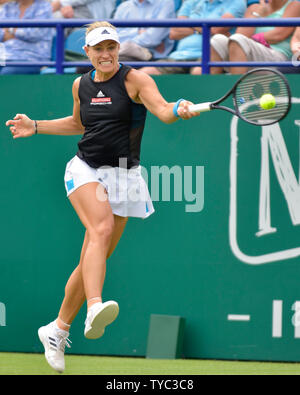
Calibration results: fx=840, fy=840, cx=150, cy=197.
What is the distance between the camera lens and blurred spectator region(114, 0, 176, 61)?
6.80 meters

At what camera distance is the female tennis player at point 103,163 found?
5.30m

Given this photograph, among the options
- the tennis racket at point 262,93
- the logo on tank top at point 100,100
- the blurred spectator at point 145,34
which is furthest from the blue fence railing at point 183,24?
the logo on tank top at point 100,100

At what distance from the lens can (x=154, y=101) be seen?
5.21 m

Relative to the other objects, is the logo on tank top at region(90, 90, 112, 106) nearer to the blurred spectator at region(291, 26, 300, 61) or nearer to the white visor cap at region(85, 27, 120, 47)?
the white visor cap at region(85, 27, 120, 47)

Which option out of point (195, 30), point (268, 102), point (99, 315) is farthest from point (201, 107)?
point (195, 30)

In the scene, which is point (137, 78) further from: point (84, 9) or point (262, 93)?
point (84, 9)

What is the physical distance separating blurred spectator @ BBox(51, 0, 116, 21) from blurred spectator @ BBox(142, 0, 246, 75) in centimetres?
92

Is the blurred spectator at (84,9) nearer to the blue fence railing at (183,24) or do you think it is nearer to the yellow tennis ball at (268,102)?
the blue fence railing at (183,24)

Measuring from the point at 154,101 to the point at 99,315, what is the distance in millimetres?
1359

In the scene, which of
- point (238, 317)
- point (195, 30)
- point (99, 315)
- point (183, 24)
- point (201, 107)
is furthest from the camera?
point (195, 30)

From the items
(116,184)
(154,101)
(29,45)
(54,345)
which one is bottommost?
(54,345)

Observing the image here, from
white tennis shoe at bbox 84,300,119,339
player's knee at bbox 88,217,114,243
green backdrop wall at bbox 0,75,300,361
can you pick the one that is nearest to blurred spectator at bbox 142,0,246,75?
green backdrop wall at bbox 0,75,300,361

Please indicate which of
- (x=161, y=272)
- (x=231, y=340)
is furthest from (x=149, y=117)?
(x=231, y=340)

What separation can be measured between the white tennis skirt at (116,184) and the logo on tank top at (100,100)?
0.40 m
